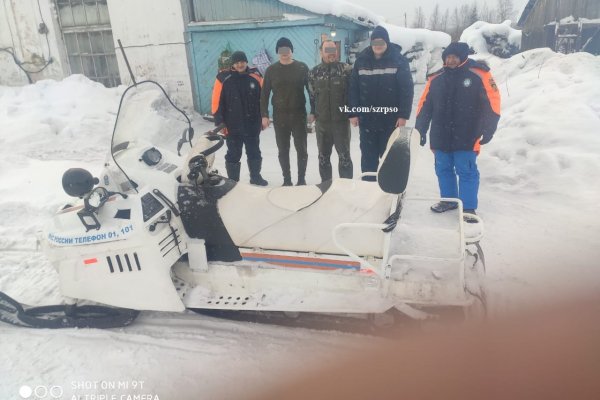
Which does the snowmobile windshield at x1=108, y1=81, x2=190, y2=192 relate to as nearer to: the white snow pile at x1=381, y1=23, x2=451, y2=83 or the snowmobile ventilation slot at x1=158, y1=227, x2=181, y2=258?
the snowmobile ventilation slot at x1=158, y1=227, x2=181, y2=258

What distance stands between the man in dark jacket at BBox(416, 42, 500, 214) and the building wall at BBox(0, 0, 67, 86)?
9.35 meters

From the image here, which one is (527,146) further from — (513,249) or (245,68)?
(245,68)

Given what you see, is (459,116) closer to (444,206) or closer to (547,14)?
(444,206)

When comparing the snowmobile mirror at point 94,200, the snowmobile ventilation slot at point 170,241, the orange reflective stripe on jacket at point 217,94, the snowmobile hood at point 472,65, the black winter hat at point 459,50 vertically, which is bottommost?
the snowmobile ventilation slot at point 170,241

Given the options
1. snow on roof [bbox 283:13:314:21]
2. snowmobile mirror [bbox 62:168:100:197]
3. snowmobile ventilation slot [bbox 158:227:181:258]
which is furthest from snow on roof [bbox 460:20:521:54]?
snowmobile mirror [bbox 62:168:100:197]

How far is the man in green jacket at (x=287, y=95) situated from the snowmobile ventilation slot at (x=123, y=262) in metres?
2.63

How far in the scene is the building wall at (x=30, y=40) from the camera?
32.8 ft

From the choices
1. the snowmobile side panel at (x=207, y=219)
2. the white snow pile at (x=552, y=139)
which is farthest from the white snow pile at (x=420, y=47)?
the snowmobile side panel at (x=207, y=219)

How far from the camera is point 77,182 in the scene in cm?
273

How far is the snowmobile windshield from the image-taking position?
9.54 feet

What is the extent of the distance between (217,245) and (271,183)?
115 inches

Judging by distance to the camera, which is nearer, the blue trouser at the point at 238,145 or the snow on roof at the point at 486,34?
the blue trouser at the point at 238,145

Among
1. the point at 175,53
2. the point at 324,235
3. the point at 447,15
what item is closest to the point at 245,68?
the point at 324,235

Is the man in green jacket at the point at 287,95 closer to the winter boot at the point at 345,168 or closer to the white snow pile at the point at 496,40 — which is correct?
the winter boot at the point at 345,168
